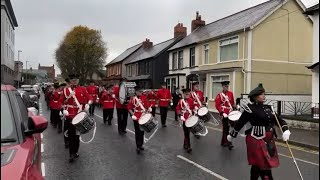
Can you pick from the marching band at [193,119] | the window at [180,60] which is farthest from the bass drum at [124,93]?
the window at [180,60]

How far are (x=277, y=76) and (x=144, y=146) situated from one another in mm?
18734

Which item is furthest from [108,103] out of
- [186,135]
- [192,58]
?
[192,58]

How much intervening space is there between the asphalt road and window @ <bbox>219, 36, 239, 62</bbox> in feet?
49.9

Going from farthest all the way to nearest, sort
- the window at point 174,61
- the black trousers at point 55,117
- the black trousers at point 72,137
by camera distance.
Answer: the window at point 174,61 < the black trousers at point 55,117 < the black trousers at point 72,137

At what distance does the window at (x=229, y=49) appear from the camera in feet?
92.8

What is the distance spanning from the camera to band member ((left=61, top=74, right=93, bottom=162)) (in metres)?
9.87

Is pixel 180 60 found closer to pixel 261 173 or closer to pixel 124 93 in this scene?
pixel 124 93

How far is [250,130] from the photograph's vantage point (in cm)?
633

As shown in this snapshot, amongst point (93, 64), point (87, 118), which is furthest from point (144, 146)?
point (93, 64)

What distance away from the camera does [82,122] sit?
9391mm

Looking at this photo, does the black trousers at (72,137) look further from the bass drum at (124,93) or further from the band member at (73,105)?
the bass drum at (124,93)

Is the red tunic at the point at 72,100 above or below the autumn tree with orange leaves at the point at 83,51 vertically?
below

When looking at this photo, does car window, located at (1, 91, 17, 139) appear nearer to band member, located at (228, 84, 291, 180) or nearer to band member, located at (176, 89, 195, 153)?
band member, located at (228, 84, 291, 180)

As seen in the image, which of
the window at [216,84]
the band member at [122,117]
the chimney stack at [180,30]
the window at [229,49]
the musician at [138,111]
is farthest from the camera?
the chimney stack at [180,30]
